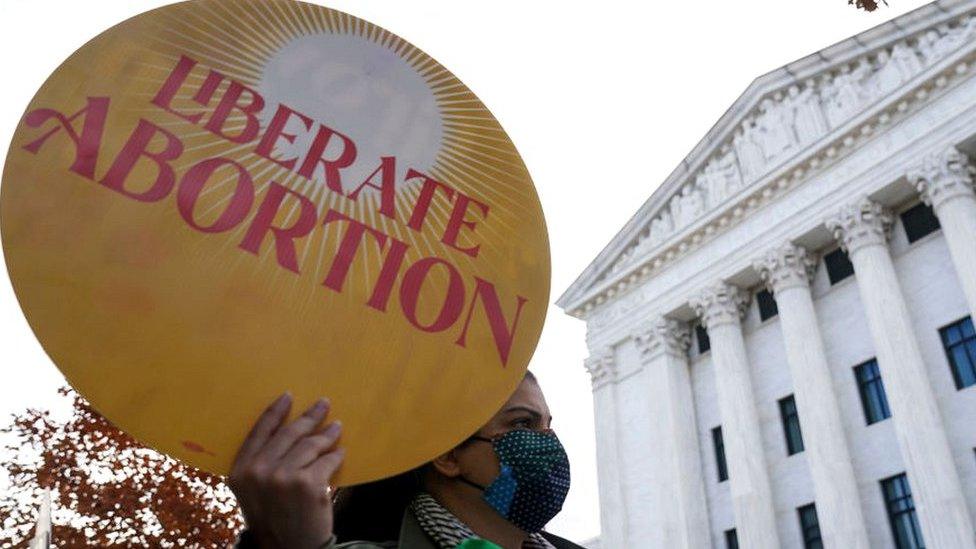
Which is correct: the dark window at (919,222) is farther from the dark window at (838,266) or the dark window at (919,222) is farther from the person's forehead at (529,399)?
the person's forehead at (529,399)

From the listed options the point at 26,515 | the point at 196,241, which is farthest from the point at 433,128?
the point at 26,515

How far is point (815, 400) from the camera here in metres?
23.1

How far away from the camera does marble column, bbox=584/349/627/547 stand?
28859 millimetres

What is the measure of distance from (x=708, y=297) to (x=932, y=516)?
10.8m

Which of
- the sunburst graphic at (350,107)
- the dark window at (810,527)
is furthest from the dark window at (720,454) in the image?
the sunburst graphic at (350,107)

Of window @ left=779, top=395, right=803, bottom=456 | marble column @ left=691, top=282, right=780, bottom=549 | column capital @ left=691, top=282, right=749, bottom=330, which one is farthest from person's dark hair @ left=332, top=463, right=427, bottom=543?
column capital @ left=691, top=282, right=749, bottom=330

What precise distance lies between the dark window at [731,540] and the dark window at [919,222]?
10.8 m

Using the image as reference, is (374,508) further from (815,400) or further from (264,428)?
(815,400)

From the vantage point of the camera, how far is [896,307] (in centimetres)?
2206

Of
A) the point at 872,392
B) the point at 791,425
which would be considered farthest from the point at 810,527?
the point at 872,392

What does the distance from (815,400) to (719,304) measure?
18.3 ft

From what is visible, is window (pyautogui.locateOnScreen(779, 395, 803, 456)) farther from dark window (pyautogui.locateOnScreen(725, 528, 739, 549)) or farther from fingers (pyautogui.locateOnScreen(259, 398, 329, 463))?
fingers (pyautogui.locateOnScreen(259, 398, 329, 463))

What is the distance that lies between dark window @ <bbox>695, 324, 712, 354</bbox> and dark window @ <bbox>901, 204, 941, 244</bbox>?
26.5 feet

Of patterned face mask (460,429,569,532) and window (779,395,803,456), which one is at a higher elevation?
window (779,395,803,456)
